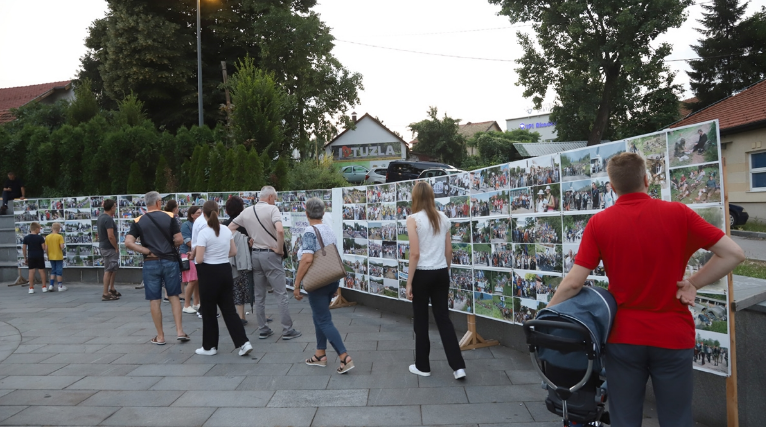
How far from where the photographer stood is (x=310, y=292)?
5496 millimetres

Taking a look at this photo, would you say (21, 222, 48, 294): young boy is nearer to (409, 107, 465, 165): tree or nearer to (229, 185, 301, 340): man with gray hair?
(229, 185, 301, 340): man with gray hair

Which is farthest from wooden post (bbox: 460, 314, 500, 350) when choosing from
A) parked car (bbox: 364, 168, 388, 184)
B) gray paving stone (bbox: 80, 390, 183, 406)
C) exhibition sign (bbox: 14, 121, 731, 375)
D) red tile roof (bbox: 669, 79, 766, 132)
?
parked car (bbox: 364, 168, 388, 184)

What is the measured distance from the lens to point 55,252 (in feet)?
41.4

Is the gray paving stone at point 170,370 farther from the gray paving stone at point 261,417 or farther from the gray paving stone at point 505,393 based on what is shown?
the gray paving stone at point 505,393

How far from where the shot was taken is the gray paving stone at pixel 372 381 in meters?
5.18

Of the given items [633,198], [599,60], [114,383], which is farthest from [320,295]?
[599,60]

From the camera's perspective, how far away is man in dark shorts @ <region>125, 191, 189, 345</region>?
701 centimetres

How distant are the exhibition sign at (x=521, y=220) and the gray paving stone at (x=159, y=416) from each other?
10.5 ft

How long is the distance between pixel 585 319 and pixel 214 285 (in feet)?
15.9

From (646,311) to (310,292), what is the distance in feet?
11.5

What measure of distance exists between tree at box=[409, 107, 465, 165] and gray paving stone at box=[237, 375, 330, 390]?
60.6 metres

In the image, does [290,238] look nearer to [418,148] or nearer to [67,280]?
[67,280]

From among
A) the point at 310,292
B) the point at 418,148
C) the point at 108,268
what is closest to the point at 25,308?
the point at 108,268

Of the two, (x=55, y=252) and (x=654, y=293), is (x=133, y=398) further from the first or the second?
(x=55, y=252)
